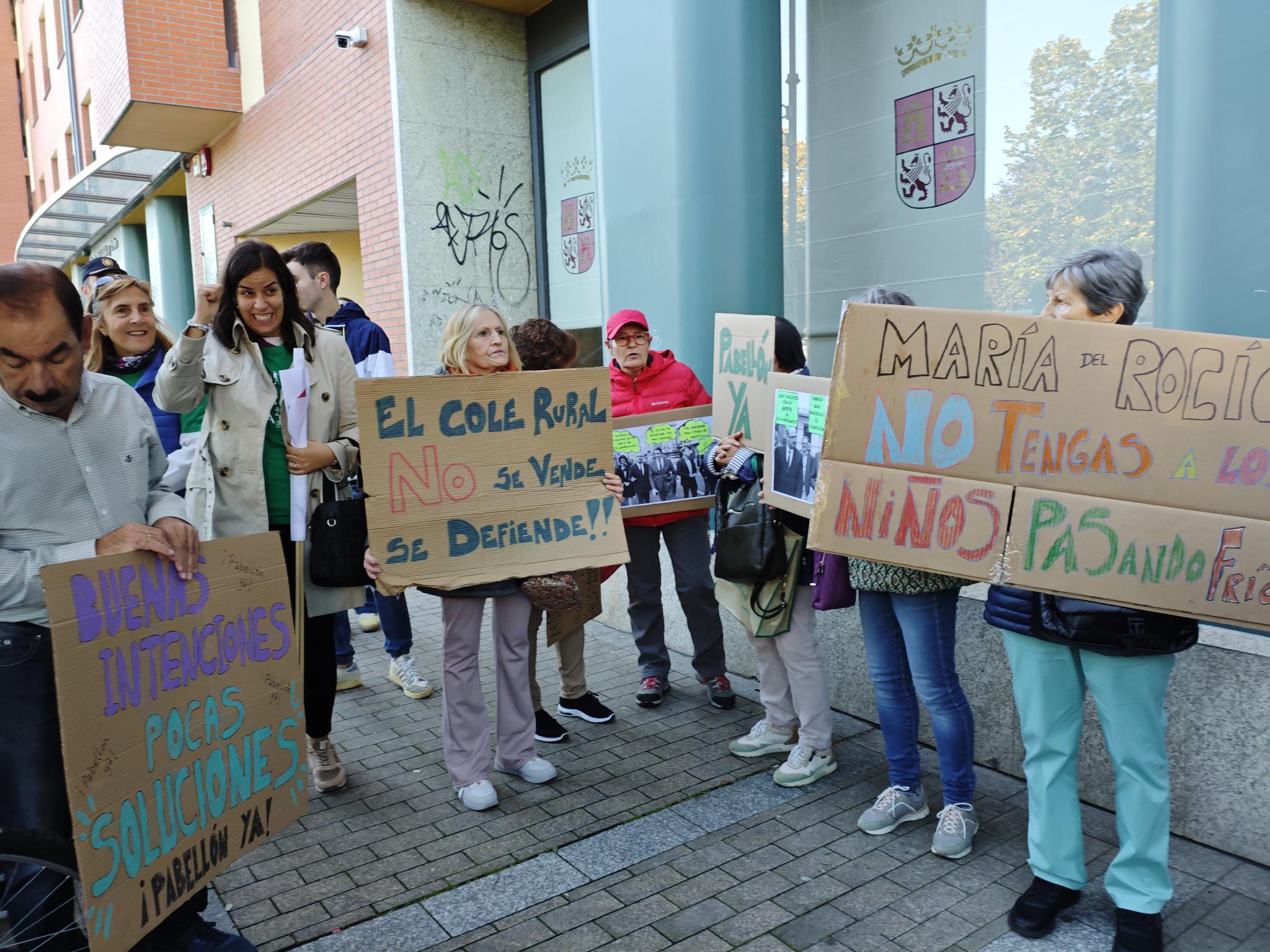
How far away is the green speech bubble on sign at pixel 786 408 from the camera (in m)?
3.48

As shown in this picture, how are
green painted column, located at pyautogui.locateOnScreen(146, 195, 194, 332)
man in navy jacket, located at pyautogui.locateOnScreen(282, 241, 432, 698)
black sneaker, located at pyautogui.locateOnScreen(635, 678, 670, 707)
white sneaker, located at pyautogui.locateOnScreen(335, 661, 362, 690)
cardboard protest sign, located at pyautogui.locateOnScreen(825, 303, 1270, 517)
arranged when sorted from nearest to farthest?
cardboard protest sign, located at pyautogui.locateOnScreen(825, 303, 1270, 517), black sneaker, located at pyautogui.locateOnScreen(635, 678, 670, 707), man in navy jacket, located at pyautogui.locateOnScreen(282, 241, 432, 698), white sneaker, located at pyautogui.locateOnScreen(335, 661, 362, 690), green painted column, located at pyautogui.locateOnScreen(146, 195, 194, 332)

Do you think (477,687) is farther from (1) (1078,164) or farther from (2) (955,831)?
(1) (1078,164)

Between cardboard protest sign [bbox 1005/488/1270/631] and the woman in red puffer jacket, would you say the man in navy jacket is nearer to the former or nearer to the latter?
the woman in red puffer jacket

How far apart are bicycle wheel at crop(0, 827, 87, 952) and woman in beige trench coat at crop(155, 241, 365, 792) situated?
50.6 inches

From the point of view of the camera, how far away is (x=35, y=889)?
7.42 feet

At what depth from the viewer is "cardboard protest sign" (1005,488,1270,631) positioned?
2.46 meters

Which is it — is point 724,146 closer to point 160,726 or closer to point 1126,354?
point 1126,354

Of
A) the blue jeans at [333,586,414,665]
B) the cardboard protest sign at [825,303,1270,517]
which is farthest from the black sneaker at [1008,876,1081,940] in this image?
the blue jeans at [333,586,414,665]

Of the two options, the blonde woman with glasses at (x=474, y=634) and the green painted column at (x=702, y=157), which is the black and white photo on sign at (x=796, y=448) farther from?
the green painted column at (x=702, y=157)

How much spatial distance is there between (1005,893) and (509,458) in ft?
7.29

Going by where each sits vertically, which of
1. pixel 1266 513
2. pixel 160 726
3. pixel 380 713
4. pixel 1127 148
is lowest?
pixel 380 713

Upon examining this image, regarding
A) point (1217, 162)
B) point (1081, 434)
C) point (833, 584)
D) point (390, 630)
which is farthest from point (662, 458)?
point (1217, 162)

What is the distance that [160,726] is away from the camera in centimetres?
227

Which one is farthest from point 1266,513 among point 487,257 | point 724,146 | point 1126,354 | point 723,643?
Result: point 487,257
